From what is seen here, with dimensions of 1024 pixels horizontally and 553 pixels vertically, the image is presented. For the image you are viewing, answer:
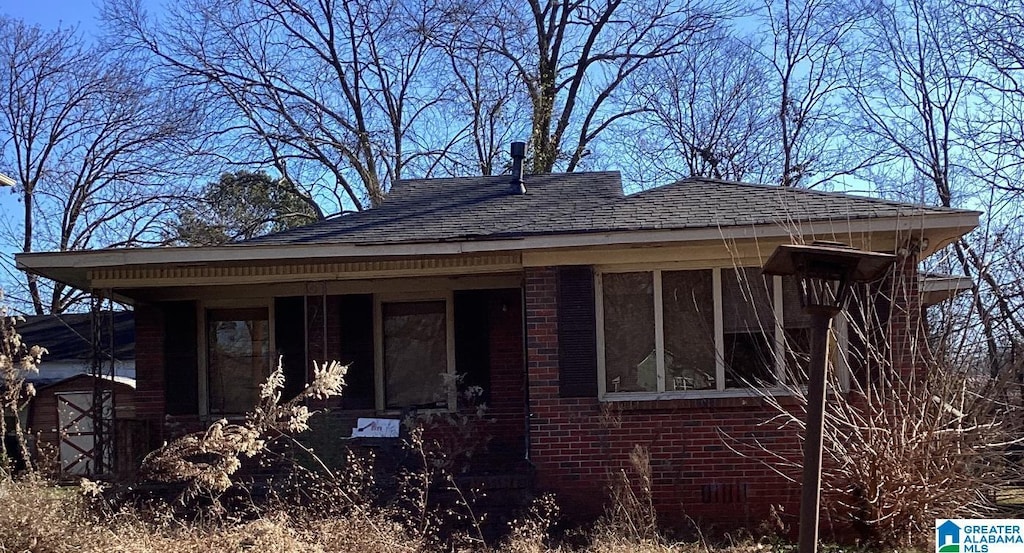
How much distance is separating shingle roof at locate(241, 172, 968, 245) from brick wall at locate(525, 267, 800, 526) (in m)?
0.97

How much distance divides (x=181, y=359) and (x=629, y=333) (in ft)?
17.8

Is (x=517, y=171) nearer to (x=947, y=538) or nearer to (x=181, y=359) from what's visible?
(x=181, y=359)

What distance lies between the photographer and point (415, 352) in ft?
37.8

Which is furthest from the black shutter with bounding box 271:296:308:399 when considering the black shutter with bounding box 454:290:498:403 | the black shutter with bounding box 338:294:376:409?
the black shutter with bounding box 454:290:498:403

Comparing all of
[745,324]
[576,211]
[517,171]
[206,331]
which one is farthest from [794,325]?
[206,331]

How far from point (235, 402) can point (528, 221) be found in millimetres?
4356

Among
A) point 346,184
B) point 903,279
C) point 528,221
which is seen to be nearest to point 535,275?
point 528,221

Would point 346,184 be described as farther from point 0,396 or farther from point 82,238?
point 0,396

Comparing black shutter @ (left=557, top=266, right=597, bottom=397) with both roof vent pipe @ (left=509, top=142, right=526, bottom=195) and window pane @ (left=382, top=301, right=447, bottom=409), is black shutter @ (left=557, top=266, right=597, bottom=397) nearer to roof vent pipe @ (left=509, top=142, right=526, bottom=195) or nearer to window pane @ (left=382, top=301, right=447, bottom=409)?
window pane @ (left=382, top=301, right=447, bottom=409)

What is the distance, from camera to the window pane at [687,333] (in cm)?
933

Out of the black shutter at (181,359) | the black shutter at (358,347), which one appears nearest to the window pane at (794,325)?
the black shutter at (358,347)

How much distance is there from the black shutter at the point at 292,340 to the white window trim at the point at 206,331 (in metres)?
0.10

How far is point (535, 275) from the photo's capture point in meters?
9.40

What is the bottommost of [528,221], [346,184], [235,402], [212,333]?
[235,402]
